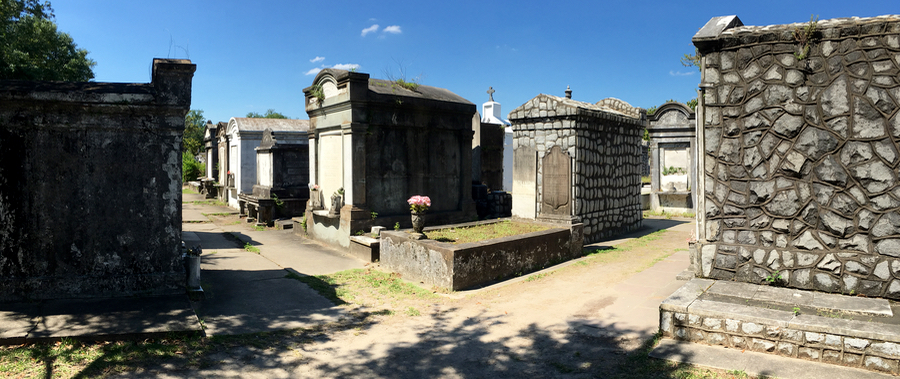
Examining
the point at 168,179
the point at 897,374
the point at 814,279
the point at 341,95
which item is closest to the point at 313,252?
the point at 341,95

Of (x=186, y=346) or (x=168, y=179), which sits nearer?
(x=186, y=346)

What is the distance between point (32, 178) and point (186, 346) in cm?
263

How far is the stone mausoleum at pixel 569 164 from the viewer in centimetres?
1061

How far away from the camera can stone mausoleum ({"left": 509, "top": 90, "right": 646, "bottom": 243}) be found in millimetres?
10609

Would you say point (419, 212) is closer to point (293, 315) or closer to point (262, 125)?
point (293, 315)

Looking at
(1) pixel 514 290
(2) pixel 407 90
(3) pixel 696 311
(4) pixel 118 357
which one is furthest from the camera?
(2) pixel 407 90

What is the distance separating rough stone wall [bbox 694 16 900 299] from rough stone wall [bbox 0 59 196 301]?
19.3 feet

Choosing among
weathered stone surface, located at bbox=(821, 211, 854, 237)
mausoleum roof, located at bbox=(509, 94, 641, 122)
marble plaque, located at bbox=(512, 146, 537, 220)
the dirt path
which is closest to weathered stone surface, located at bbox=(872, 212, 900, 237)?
weathered stone surface, located at bbox=(821, 211, 854, 237)

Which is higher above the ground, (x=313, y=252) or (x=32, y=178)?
(x=32, y=178)

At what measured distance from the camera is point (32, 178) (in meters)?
5.45

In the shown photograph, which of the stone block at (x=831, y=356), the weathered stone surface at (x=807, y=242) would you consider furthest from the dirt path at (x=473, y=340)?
the weathered stone surface at (x=807, y=242)

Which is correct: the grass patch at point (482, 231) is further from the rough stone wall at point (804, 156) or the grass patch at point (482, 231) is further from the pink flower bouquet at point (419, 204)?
the rough stone wall at point (804, 156)

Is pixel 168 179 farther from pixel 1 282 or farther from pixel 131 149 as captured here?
pixel 1 282

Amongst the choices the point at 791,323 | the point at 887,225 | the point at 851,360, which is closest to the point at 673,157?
the point at 887,225
